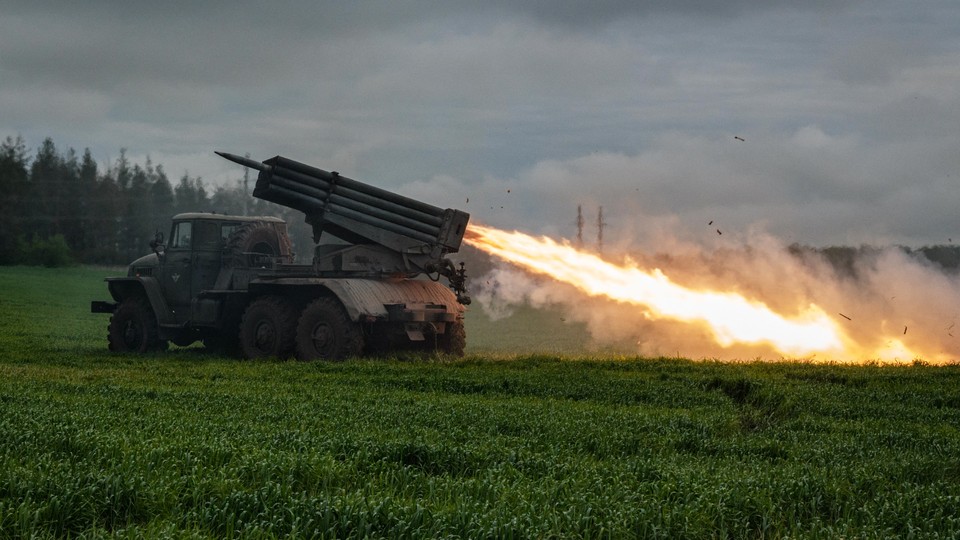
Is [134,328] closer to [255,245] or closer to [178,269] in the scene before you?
[178,269]

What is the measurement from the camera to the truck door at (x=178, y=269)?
2923 centimetres

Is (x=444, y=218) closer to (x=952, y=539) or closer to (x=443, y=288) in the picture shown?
(x=443, y=288)

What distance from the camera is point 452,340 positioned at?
27.3 m

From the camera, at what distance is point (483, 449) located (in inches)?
476

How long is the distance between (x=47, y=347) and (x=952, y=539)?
28.5 meters

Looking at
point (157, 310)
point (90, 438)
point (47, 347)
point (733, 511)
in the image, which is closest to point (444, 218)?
point (157, 310)

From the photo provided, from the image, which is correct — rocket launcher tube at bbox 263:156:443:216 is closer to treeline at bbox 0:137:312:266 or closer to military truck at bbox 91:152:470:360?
military truck at bbox 91:152:470:360

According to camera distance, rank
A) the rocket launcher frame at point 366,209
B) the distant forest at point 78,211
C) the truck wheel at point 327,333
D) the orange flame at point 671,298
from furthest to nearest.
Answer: the distant forest at point 78,211, the orange flame at point 671,298, the rocket launcher frame at point 366,209, the truck wheel at point 327,333

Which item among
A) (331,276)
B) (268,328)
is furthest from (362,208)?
(268,328)

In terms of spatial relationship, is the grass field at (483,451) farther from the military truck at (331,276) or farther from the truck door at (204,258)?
the truck door at (204,258)

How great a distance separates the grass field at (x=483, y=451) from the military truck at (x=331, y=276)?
264cm

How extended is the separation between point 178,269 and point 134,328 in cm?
278

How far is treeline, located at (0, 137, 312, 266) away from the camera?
286ft

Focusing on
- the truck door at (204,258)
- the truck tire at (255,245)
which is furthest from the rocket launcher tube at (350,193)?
the truck door at (204,258)
